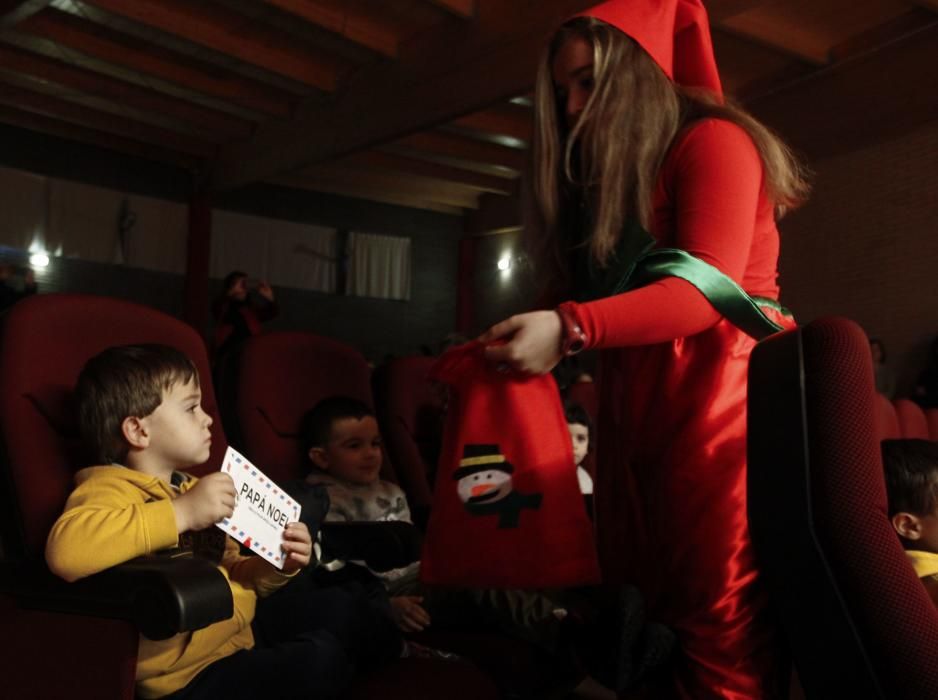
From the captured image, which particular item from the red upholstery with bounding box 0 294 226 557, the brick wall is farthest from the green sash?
the brick wall

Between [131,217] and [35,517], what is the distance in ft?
28.1

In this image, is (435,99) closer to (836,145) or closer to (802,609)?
(836,145)

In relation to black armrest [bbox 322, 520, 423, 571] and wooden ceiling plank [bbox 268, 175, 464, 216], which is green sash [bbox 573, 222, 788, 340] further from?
wooden ceiling plank [bbox 268, 175, 464, 216]

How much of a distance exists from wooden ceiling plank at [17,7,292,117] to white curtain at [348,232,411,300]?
3234 mm

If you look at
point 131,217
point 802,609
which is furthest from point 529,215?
point 131,217

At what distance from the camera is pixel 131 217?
367 inches

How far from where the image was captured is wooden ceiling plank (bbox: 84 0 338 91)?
18.4 ft

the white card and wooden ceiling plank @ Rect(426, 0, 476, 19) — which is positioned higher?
wooden ceiling plank @ Rect(426, 0, 476, 19)

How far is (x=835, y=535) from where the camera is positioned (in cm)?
81

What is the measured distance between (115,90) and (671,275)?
7.19 meters

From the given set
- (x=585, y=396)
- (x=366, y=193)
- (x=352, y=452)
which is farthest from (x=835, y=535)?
(x=366, y=193)

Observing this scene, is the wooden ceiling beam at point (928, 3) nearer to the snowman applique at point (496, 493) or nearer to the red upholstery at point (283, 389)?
the red upholstery at point (283, 389)

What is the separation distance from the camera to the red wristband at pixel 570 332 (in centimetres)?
118

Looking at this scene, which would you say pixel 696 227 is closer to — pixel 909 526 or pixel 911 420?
pixel 909 526
